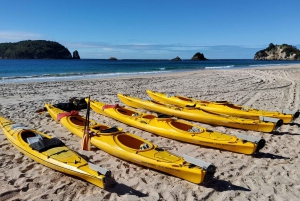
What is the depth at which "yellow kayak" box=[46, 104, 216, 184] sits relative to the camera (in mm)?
3915

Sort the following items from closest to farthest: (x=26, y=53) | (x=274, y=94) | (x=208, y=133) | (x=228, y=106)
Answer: (x=208, y=133) < (x=228, y=106) < (x=274, y=94) < (x=26, y=53)

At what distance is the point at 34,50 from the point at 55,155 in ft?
385

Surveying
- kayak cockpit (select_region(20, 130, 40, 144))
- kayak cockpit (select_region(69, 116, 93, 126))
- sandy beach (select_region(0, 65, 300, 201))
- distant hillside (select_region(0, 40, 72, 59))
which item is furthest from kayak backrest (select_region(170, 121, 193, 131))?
distant hillside (select_region(0, 40, 72, 59))

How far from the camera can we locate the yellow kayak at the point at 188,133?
5.12 meters

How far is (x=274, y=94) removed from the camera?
1212 centimetres

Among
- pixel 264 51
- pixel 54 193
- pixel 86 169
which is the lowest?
pixel 54 193

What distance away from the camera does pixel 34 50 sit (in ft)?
357

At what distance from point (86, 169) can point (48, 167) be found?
3.33ft

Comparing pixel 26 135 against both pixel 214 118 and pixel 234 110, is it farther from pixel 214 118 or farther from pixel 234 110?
pixel 234 110

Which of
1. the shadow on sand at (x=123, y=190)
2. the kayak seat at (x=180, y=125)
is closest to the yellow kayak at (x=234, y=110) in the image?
the kayak seat at (x=180, y=125)

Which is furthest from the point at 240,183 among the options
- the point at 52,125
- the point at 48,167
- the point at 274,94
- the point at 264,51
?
the point at 264,51

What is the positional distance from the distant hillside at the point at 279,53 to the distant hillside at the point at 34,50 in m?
99.7

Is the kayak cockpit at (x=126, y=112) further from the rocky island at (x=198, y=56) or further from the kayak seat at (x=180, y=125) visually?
the rocky island at (x=198, y=56)

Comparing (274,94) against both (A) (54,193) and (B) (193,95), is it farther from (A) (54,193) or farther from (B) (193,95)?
(A) (54,193)
